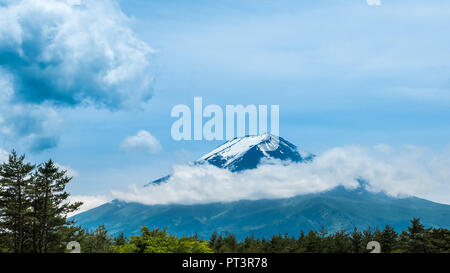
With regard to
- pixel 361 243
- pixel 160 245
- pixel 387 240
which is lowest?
pixel 361 243

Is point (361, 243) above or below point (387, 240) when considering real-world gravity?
below

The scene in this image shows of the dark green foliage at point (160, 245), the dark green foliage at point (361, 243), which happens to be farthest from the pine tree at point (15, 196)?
the dark green foliage at point (361, 243)

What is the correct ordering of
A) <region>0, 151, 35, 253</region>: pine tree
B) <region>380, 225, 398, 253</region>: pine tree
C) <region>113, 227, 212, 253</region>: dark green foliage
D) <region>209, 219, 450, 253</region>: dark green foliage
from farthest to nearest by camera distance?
1. <region>380, 225, 398, 253</region>: pine tree
2. <region>209, 219, 450, 253</region>: dark green foliage
3. <region>0, 151, 35, 253</region>: pine tree
4. <region>113, 227, 212, 253</region>: dark green foliage

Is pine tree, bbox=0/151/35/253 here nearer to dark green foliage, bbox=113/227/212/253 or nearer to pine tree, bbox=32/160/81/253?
pine tree, bbox=32/160/81/253

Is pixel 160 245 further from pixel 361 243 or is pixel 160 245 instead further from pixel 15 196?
pixel 361 243

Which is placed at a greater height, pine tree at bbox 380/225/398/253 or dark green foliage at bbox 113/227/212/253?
dark green foliage at bbox 113/227/212/253

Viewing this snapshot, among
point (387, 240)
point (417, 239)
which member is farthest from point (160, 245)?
point (387, 240)

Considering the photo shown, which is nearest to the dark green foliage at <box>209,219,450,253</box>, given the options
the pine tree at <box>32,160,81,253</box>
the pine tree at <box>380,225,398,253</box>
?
the pine tree at <box>380,225,398,253</box>

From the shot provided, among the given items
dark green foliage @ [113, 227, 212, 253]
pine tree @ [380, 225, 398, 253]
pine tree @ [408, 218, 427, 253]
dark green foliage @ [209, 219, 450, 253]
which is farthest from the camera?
pine tree @ [380, 225, 398, 253]
